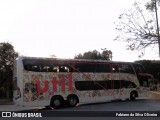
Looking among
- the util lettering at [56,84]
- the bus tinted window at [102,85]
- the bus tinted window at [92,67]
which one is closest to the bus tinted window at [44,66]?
the util lettering at [56,84]

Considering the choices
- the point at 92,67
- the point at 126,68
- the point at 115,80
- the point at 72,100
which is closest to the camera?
the point at 72,100

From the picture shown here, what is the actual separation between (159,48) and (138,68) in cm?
277

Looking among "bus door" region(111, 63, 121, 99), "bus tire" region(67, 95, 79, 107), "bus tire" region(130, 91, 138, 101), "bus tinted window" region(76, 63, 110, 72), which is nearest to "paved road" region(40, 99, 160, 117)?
"bus tire" region(67, 95, 79, 107)

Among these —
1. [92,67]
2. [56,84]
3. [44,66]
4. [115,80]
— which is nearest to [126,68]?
[115,80]

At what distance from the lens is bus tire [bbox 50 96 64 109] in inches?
941

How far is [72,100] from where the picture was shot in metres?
24.9

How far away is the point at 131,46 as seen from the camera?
31109 millimetres

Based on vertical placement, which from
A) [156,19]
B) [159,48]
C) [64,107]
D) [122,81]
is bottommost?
[64,107]

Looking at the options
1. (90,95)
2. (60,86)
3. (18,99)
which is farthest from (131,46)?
(18,99)

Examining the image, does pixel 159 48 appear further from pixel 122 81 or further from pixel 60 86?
pixel 60 86

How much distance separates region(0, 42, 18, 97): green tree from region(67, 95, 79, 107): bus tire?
21602mm

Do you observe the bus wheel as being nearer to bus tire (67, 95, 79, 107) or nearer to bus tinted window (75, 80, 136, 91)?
bus tinted window (75, 80, 136, 91)

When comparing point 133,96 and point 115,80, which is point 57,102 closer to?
point 115,80

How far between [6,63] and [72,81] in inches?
889
